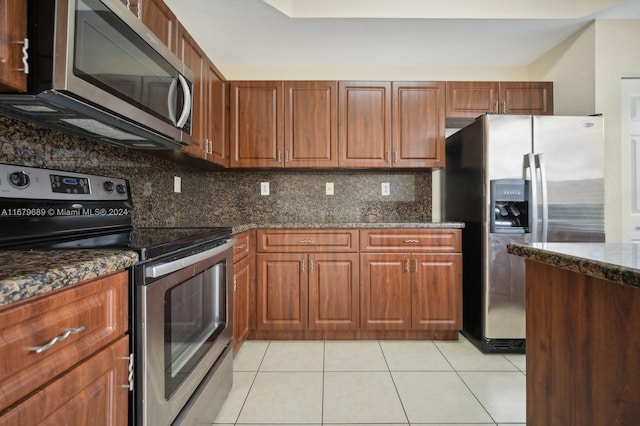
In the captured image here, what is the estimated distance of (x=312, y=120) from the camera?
263 centimetres

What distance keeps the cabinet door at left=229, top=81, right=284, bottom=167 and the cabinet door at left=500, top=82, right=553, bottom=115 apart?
193cm

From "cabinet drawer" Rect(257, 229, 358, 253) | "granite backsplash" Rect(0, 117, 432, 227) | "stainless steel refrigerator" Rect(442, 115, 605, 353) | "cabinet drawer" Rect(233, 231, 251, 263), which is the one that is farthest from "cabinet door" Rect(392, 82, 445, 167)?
"cabinet drawer" Rect(233, 231, 251, 263)

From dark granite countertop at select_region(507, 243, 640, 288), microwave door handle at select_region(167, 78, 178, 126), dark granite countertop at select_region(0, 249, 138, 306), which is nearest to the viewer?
dark granite countertop at select_region(0, 249, 138, 306)

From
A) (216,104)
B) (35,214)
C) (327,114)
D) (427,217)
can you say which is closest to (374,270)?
(427,217)

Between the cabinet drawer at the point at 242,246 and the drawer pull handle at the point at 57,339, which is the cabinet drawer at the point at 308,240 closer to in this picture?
the cabinet drawer at the point at 242,246

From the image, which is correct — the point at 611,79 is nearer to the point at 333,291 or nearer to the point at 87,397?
the point at 333,291

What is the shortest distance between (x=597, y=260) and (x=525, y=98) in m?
2.50

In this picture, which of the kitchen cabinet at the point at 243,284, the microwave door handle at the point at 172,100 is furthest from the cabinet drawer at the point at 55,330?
the kitchen cabinet at the point at 243,284

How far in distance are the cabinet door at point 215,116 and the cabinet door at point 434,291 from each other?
5.56 feet

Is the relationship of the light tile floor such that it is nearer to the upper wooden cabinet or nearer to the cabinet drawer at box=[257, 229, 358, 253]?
the cabinet drawer at box=[257, 229, 358, 253]

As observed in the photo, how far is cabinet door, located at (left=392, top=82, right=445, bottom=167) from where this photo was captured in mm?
2635

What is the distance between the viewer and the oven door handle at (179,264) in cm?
93

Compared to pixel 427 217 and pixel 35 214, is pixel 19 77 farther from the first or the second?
pixel 427 217

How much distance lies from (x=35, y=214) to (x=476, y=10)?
281 centimetres
